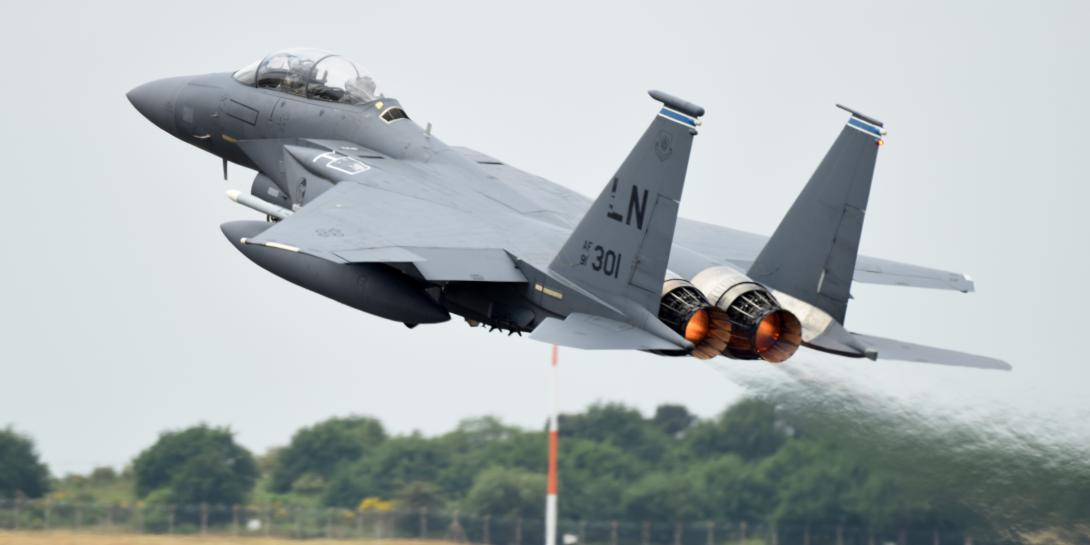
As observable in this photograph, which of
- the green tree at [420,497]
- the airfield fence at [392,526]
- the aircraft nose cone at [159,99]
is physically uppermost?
the aircraft nose cone at [159,99]

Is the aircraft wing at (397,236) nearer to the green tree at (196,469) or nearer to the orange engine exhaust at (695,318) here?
the orange engine exhaust at (695,318)

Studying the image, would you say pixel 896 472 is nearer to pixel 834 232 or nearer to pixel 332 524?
pixel 834 232

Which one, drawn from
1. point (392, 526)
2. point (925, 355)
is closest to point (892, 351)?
point (925, 355)

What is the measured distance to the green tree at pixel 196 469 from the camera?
29484 millimetres

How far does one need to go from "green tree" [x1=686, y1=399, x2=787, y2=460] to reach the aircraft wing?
8544 mm

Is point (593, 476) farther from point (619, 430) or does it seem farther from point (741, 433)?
point (741, 433)

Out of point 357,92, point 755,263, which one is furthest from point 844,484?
point 357,92

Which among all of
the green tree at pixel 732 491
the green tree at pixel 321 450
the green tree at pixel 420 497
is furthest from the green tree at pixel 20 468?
the green tree at pixel 732 491

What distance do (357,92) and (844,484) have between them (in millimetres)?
8445

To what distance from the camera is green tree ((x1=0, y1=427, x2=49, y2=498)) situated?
93.2 ft

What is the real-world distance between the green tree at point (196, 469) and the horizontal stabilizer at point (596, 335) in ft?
42.9

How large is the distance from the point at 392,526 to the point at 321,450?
17.7ft

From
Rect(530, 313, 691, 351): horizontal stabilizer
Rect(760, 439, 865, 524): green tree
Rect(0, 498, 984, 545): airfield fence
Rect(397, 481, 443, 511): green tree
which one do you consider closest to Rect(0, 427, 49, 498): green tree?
Rect(0, 498, 984, 545): airfield fence

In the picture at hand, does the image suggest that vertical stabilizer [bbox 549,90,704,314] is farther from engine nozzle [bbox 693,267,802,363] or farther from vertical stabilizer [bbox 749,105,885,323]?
vertical stabilizer [bbox 749,105,885,323]
